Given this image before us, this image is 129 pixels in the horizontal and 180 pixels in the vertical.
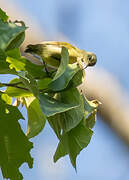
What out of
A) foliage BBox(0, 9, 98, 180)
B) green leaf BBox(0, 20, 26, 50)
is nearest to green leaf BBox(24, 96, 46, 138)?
foliage BBox(0, 9, 98, 180)

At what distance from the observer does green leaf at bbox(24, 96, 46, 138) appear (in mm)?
414

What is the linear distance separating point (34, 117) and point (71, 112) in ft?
0.29

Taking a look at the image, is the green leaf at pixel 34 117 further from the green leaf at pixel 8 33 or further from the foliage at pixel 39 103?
the green leaf at pixel 8 33

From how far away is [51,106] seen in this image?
12.8 inches

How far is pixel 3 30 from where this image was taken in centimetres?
32

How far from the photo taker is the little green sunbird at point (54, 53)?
380mm


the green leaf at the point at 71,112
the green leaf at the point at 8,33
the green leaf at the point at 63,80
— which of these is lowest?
the green leaf at the point at 71,112

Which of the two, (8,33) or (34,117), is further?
(34,117)

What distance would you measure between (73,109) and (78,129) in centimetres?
3

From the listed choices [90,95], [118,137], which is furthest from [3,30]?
[118,137]

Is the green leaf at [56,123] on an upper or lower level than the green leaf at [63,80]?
lower

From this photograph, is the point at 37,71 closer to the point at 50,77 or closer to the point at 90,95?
the point at 50,77

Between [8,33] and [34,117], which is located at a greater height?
[8,33]

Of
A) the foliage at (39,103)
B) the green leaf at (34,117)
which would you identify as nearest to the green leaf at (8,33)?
the foliage at (39,103)
